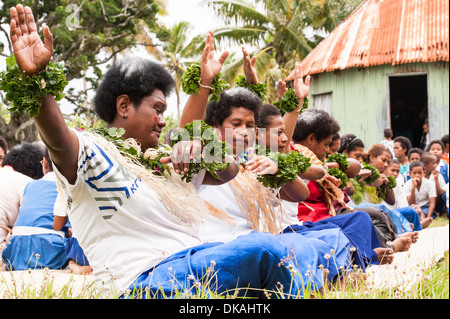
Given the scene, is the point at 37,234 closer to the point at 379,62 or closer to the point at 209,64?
the point at 209,64

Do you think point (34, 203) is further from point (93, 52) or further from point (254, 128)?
point (93, 52)

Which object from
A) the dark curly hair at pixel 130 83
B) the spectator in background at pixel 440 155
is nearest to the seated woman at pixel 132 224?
the dark curly hair at pixel 130 83

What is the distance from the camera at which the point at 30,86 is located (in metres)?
2.33

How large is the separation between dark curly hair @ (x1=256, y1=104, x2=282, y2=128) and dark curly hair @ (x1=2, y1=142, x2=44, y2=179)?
11.4 feet

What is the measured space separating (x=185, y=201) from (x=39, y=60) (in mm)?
1130

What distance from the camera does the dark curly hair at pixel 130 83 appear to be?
3.13 m

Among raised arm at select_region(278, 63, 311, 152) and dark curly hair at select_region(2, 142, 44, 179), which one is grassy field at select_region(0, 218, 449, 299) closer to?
raised arm at select_region(278, 63, 311, 152)

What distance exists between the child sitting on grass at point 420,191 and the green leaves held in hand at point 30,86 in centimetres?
867

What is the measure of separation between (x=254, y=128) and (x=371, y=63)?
38.3 feet

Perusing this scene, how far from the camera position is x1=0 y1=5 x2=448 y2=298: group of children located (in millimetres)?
2543

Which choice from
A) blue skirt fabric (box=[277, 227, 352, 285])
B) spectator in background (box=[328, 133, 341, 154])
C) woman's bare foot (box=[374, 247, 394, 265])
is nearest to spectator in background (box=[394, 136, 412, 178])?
spectator in background (box=[328, 133, 341, 154])

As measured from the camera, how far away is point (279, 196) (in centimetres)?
413

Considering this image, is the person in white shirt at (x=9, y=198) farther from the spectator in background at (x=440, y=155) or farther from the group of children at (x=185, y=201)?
the spectator in background at (x=440, y=155)

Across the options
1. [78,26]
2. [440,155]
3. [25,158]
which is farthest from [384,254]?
[78,26]
